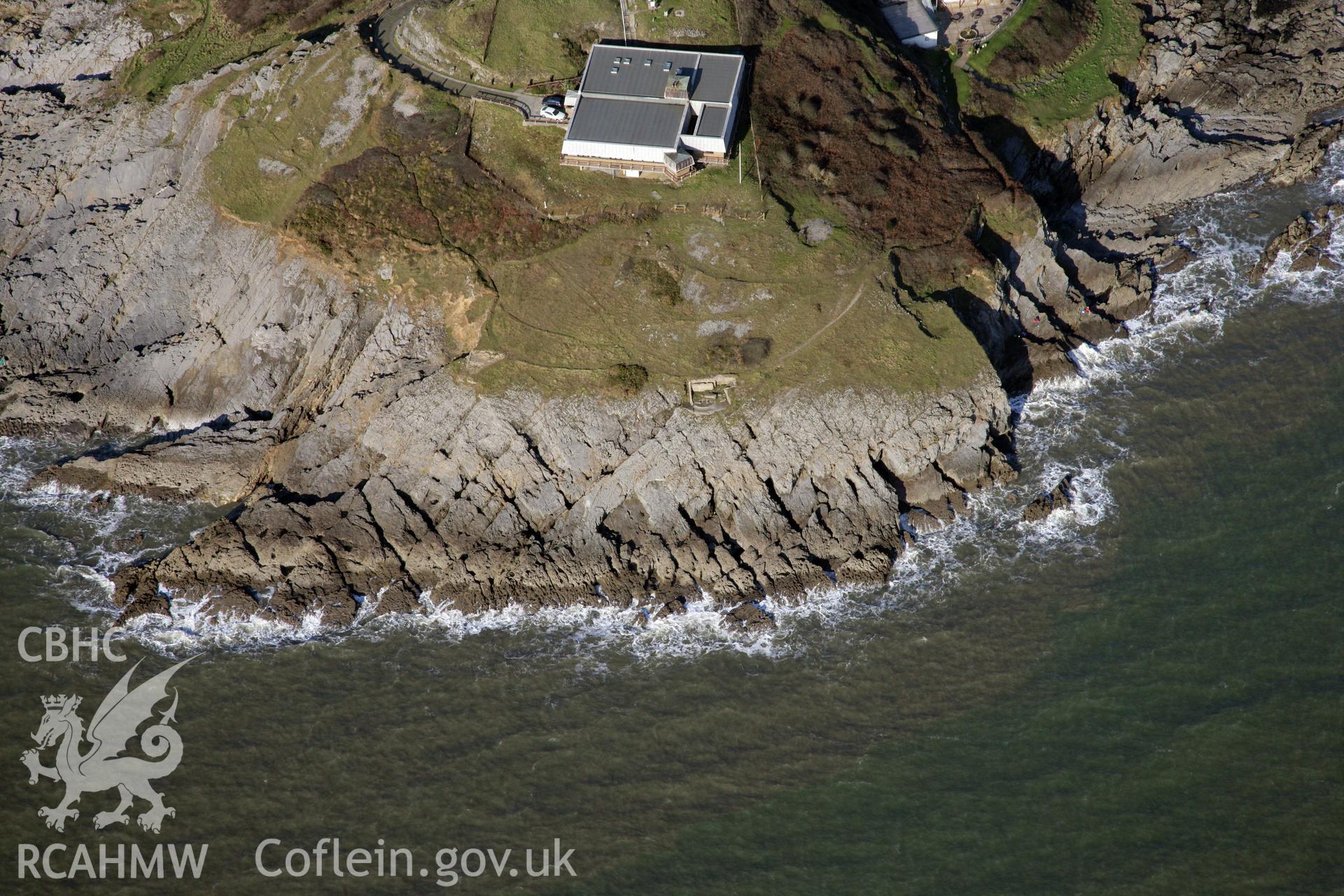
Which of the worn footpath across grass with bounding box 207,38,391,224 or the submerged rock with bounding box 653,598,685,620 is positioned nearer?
the submerged rock with bounding box 653,598,685,620

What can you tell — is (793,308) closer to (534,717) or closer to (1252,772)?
(534,717)

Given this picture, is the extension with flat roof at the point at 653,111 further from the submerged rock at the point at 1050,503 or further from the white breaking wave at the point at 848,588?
the submerged rock at the point at 1050,503

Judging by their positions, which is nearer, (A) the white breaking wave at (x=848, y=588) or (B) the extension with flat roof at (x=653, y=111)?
(A) the white breaking wave at (x=848, y=588)

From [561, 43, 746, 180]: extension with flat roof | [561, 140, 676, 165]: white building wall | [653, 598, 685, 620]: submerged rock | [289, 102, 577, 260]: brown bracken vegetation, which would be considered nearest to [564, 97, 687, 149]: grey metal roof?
[561, 43, 746, 180]: extension with flat roof

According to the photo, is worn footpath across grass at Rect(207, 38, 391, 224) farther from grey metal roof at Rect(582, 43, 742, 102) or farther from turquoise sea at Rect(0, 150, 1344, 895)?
turquoise sea at Rect(0, 150, 1344, 895)

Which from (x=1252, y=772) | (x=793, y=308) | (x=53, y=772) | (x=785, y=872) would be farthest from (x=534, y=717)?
(x=1252, y=772)

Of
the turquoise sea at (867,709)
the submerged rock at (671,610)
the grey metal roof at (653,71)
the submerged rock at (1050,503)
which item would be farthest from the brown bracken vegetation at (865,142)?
the submerged rock at (671,610)
